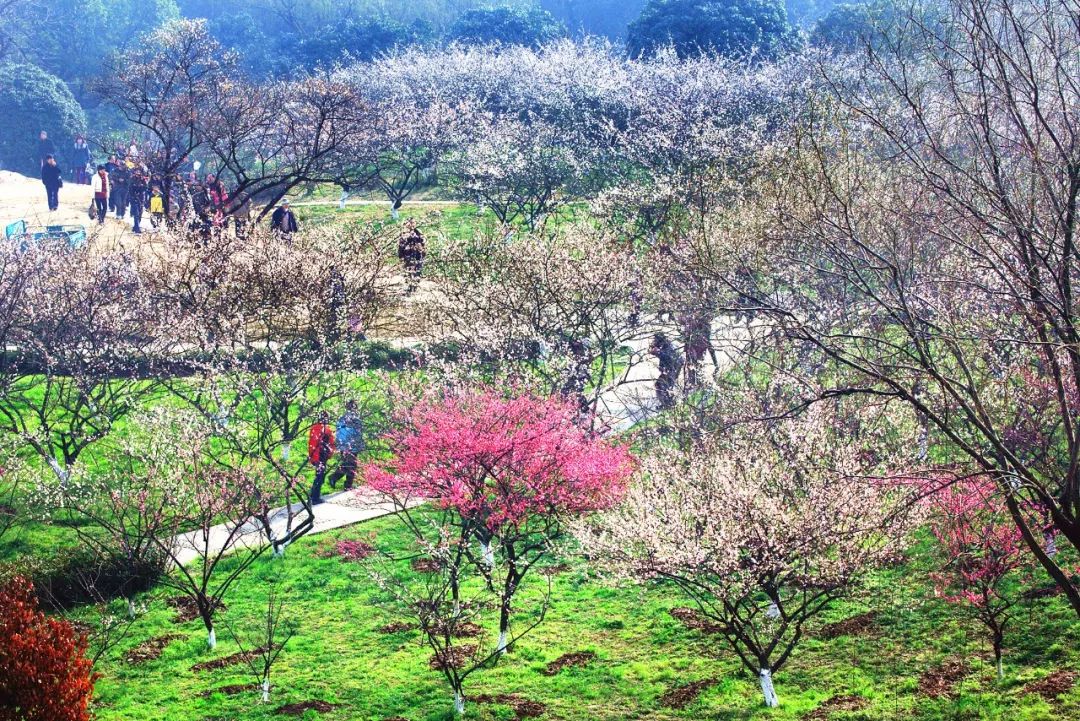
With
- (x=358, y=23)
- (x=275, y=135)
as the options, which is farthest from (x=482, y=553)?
(x=358, y=23)

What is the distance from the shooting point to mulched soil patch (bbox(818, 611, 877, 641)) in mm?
18516

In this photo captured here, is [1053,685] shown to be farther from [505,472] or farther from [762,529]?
[505,472]

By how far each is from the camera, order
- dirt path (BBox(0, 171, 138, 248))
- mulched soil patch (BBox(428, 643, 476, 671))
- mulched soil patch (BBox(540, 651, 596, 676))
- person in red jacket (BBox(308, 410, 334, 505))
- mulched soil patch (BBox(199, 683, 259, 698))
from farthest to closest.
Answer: dirt path (BBox(0, 171, 138, 248)), person in red jacket (BBox(308, 410, 334, 505)), mulched soil patch (BBox(540, 651, 596, 676)), mulched soil patch (BBox(199, 683, 259, 698)), mulched soil patch (BBox(428, 643, 476, 671))

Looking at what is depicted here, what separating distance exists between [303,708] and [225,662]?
2.56 meters

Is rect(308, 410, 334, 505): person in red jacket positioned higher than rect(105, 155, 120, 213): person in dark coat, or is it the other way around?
rect(105, 155, 120, 213): person in dark coat

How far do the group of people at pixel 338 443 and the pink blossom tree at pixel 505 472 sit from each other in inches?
97.7

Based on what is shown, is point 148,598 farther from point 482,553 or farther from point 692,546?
point 692,546

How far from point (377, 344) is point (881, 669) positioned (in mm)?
19109

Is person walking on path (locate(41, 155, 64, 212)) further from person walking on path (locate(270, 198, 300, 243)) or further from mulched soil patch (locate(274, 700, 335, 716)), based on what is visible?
mulched soil patch (locate(274, 700, 335, 716))

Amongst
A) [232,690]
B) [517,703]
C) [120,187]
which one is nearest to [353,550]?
[232,690]

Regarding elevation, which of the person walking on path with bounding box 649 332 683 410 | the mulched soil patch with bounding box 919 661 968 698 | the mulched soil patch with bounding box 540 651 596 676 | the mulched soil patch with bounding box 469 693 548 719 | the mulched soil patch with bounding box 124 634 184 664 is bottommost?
the mulched soil patch with bounding box 919 661 968 698

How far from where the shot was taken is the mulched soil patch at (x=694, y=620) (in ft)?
63.3

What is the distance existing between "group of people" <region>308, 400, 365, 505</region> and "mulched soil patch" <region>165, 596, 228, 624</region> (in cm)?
391

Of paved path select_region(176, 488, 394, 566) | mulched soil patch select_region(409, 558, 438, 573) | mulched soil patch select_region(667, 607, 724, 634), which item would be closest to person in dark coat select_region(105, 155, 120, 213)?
paved path select_region(176, 488, 394, 566)
